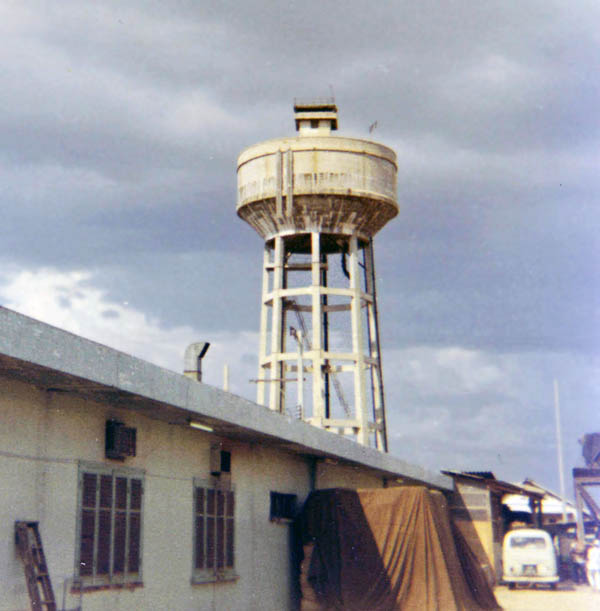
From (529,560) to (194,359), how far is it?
21.2 metres

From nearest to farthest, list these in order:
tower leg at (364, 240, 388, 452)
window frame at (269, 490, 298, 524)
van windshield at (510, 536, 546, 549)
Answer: window frame at (269, 490, 298, 524) < van windshield at (510, 536, 546, 549) < tower leg at (364, 240, 388, 452)

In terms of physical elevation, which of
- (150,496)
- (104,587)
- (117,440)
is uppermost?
(117,440)

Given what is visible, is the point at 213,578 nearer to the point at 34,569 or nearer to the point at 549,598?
the point at 34,569

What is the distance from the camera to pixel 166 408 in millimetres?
14109

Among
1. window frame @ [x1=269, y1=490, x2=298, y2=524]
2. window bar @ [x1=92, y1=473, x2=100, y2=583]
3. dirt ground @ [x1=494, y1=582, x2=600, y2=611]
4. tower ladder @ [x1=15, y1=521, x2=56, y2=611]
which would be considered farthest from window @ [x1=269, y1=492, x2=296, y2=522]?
tower ladder @ [x1=15, y1=521, x2=56, y2=611]

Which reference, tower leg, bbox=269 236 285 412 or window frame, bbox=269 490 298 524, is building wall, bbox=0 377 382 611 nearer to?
window frame, bbox=269 490 298 524

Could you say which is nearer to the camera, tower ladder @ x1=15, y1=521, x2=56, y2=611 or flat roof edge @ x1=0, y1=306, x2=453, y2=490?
flat roof edge @ x1=0, y1=306, x2=453, y2=490

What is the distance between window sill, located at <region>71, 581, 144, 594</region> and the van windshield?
23.8m

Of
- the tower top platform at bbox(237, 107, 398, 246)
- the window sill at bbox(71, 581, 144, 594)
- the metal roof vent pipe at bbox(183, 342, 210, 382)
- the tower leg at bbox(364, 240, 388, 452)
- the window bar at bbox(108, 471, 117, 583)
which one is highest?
the tower top platform at bbox(237, 107, 398, 246)

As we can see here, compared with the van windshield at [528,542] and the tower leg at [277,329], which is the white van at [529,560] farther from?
the tower leg at [277,329]

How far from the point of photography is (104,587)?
42.6ft

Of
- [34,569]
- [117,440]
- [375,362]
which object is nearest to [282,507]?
[117,440]

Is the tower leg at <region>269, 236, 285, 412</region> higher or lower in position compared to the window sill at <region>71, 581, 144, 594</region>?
higher

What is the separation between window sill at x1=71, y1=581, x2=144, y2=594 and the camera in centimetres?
1235
